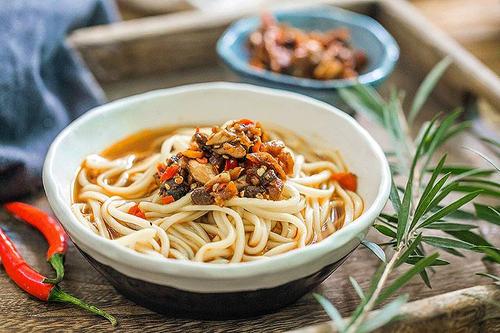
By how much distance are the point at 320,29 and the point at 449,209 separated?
1658 millimetres

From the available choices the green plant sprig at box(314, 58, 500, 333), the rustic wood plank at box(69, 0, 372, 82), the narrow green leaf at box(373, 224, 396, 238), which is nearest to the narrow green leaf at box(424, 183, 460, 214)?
the green plant sprig at box(314, 58, 500, 333)

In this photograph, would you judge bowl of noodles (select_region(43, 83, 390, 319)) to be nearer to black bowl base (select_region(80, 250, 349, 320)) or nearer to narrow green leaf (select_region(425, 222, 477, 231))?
black bowl base (select_region(80, 250, 349, 320))

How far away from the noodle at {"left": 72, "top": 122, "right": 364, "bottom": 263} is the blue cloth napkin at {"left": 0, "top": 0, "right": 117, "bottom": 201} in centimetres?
34

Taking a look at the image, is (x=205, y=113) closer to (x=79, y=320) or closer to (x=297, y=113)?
(x=297, y=113)

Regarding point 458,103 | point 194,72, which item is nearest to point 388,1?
point 458,103

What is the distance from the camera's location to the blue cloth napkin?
2.55m

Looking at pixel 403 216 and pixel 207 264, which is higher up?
pixel 403 216

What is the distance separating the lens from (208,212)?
6.85 ft

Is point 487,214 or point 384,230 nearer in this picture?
point 384,230

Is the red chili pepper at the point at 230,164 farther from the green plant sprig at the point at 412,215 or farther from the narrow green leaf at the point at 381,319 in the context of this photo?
the narrow green leaf at the point at 381,319

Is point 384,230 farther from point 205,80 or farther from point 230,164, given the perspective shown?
point 205,80

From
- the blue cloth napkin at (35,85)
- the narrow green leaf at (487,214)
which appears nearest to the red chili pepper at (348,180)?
the narrow green leaf at (487,214)

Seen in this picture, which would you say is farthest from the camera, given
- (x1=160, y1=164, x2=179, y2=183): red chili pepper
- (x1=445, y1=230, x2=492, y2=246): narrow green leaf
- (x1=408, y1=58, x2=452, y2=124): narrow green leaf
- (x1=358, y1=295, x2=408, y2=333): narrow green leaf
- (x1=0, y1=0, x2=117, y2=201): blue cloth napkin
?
(x1=408, y1=58, x2=452, y2=124): narrow green leaf

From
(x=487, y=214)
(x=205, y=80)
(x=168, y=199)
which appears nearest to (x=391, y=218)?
(x=487, y=214)
